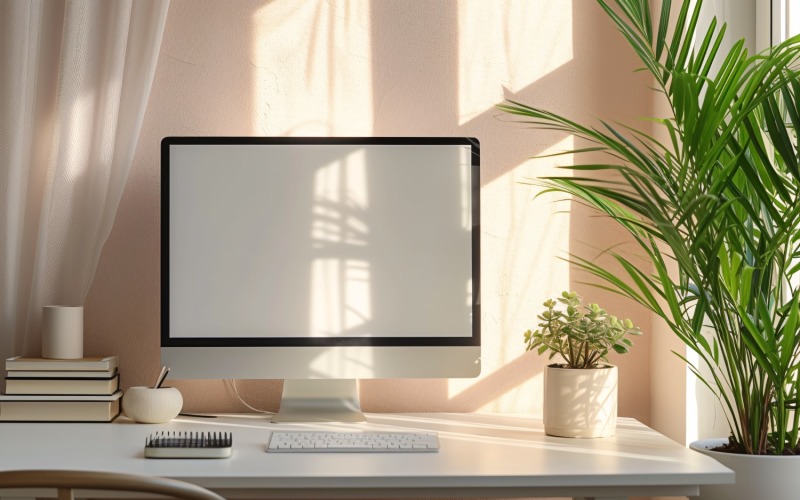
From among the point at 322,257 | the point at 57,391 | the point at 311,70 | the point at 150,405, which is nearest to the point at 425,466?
the point at 322,257

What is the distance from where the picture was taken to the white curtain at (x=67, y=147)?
1.89 metres

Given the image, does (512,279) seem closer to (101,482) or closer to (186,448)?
(186,448)

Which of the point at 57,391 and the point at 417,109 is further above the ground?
the point at 417,109

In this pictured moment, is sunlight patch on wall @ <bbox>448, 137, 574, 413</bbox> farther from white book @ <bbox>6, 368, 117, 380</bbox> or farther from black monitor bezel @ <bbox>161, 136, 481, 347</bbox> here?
white book @ <bbox>6, 368, 117, 380</bbox>

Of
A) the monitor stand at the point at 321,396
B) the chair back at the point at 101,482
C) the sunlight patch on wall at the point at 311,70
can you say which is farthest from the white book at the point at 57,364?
the chair back at the point at 101,482

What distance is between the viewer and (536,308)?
2.04 meters

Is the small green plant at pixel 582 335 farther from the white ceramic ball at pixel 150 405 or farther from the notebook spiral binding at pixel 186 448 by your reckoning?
the white ceramic ball at pixel 150 405

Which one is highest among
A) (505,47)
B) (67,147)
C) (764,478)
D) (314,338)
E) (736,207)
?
(505,47)

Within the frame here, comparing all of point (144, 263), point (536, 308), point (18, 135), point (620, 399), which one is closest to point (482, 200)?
point (536, 308)

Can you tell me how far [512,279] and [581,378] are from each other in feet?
1.51

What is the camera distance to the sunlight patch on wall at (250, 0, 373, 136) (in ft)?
6.62

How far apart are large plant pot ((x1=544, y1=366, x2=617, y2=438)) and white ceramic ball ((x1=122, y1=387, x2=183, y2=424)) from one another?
0.80 m

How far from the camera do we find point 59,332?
71.4 inches

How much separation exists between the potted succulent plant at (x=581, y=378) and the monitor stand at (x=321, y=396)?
0.42m
